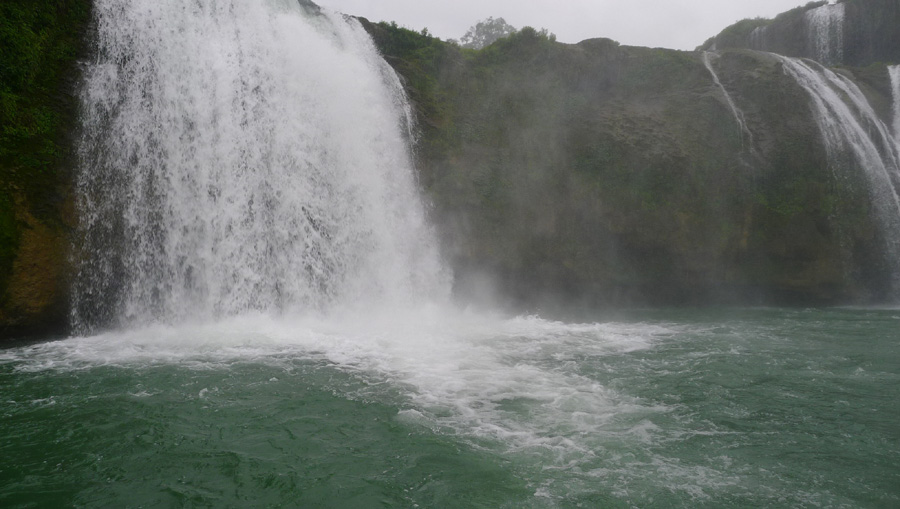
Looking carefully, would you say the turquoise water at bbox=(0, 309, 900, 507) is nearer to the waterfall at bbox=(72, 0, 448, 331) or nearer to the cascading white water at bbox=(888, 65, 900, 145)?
the waterfall at bbox=(72, 0, 448, 331)

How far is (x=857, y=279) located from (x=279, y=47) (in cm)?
1697

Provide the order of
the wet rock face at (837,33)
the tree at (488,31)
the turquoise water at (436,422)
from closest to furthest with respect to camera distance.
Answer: the turquoise water at (436,422), the wet rock face at (837,33), the tree at (488,31)

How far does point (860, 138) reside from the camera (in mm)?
16938

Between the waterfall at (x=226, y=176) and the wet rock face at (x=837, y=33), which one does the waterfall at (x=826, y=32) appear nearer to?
the wet rock face at (x=837, y=33)

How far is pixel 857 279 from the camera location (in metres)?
16.2

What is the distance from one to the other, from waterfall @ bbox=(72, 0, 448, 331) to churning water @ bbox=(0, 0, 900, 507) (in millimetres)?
46

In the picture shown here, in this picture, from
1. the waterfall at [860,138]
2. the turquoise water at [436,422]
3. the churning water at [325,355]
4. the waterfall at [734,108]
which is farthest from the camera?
the waterfall at [734,108]

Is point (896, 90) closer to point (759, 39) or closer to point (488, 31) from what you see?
point (759, 39)

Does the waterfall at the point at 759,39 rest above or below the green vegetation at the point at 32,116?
above

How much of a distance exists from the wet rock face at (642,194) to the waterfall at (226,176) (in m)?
2.97

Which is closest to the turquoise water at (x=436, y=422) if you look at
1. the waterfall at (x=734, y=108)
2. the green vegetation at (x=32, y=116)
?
the green vegetation at (x=32, y=116)

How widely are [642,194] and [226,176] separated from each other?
11237mm

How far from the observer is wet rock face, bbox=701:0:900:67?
74.2 ft

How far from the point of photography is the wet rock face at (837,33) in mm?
22609
